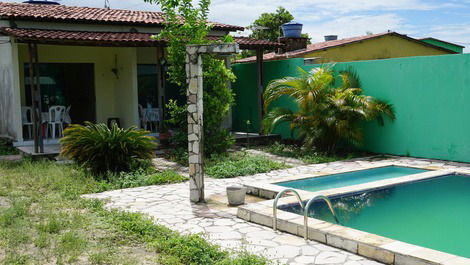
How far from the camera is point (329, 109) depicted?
12.3m

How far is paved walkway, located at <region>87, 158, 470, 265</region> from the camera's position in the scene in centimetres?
539

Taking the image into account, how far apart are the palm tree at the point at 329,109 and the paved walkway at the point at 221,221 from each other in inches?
76.8

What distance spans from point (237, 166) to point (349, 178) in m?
2.36

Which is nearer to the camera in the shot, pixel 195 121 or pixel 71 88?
pixel 195 121

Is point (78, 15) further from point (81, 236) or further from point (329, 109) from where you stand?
point (81, 236)

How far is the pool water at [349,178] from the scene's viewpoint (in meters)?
9.08

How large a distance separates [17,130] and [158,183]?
19.4ft

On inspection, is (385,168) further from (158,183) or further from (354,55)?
(354,55)

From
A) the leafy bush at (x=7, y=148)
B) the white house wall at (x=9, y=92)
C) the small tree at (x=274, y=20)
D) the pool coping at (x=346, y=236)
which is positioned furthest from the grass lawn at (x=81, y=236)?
the small tree at (x=274, y=20)

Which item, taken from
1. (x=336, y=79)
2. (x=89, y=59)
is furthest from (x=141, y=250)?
(x=89, y=59)

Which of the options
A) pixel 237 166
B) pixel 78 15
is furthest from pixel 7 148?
pixel 237 166

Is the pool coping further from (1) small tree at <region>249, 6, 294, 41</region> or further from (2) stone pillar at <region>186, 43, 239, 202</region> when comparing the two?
(1) small tree at <region>249, 6, 294, 41</region>

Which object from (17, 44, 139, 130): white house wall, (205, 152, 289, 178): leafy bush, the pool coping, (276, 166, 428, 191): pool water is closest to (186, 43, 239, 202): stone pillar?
the pool coping

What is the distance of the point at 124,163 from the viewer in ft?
33.4
